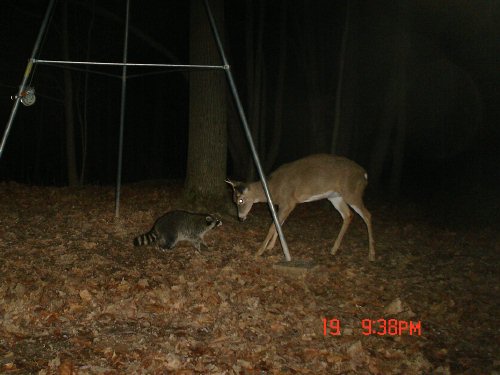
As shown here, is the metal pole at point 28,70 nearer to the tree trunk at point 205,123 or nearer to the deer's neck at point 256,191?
the tree trunk at point 205,123

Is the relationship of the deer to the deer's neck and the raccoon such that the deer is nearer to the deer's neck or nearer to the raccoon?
the deer's neck

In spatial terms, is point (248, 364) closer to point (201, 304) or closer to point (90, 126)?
point (201, 304)

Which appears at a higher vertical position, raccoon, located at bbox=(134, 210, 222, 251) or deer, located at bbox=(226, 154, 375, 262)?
deer, located at bbox=(226, 154, 375, 262)

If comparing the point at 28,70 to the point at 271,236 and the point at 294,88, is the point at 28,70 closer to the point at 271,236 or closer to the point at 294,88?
the point at 271,236

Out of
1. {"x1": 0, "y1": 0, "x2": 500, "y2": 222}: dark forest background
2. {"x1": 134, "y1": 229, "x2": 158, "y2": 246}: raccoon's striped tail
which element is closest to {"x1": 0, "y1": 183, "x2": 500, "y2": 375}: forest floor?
{"x1": 134, "y1": 229, "x2": 158, "y2": 246}: raccoon's striped tail

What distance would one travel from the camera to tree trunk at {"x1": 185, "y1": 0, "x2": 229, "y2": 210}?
844cm

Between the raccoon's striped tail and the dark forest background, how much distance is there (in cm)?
244

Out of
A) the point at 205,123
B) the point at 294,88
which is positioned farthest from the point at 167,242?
the point at 294,88

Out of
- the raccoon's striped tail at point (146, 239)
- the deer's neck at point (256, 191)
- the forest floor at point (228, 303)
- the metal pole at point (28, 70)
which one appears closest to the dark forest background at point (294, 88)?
the metal pole at point (28, 70)

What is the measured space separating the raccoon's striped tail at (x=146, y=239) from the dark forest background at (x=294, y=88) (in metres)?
2.44

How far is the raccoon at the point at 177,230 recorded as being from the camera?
6492 millimetres

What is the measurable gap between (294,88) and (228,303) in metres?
19.0

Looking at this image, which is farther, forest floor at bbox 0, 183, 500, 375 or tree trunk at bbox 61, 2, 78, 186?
tree trunk at bbox 61, 2, 78, 186

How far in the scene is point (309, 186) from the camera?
7.51 metres
